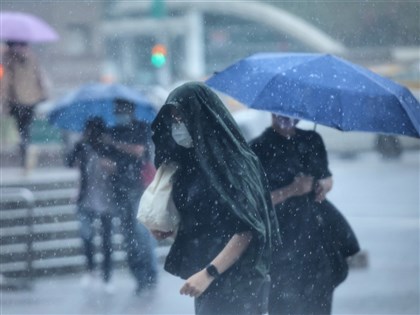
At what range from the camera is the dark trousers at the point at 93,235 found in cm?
959

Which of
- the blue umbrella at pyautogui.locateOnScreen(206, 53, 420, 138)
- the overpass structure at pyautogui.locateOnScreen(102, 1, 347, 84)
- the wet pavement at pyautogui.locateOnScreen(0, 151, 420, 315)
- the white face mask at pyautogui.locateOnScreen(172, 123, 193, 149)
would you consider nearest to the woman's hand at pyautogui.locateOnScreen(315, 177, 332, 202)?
the blue umbrella at pyautogui.locateOnScreen(206, 53, 420, 138)

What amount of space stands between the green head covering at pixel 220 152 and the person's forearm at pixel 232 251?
1.5 inches

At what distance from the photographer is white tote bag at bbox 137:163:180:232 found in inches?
197

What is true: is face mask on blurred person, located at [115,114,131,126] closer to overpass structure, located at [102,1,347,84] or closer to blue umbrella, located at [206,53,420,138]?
blue umbrella, located at [206,53,420,138]

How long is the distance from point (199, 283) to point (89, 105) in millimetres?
5784

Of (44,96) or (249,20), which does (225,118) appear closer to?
(44,96)

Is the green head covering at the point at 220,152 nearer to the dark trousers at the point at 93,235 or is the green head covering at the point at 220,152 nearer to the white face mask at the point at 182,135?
the white face mask at the point at 182,135

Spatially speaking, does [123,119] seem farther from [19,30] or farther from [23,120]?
[23,120]

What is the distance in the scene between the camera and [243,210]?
16.0 feet

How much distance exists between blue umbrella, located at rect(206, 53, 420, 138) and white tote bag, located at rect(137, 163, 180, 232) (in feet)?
4.20

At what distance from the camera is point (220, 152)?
4.88m

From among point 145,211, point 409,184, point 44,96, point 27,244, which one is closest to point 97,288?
point 27,244

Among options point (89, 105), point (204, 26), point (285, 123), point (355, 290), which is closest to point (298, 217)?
point (285, 123)

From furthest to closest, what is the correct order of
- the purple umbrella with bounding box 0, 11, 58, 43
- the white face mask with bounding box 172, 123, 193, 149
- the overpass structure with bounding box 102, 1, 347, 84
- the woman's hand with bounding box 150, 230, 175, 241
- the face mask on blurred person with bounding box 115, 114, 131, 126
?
the overpass structure with bounding box 102, 1, 347, 84 → the purple umbrella with bounding box 0, 11, 58, 43 → the face mask on blurred person with bounding box 115, 114, 131, 126 → the woman's hand with bounding box 150, 230, 175, 241 → the white face mask with bounding box 172, 123, 193, 149
